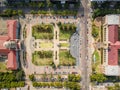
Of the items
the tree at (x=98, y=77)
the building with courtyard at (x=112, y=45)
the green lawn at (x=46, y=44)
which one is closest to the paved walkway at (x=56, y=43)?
the green lawn at (x=46, y=44)

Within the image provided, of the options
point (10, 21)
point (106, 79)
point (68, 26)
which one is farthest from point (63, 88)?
point (10, 21)

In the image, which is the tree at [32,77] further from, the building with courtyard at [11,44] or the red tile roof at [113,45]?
the red tile roof at [113,45]

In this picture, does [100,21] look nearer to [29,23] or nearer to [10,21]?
[29,23]

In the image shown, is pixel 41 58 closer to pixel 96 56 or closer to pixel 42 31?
pixel 42 31

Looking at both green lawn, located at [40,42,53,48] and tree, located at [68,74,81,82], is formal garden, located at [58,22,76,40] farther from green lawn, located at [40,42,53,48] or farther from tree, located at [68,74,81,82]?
tree, located at [68,74,81,82]

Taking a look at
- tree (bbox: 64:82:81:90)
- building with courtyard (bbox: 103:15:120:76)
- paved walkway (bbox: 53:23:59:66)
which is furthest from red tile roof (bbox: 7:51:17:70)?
building with courtyard (bbox: 103:15:120:76)

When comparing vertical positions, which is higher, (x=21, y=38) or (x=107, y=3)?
(x=107, y=3)
